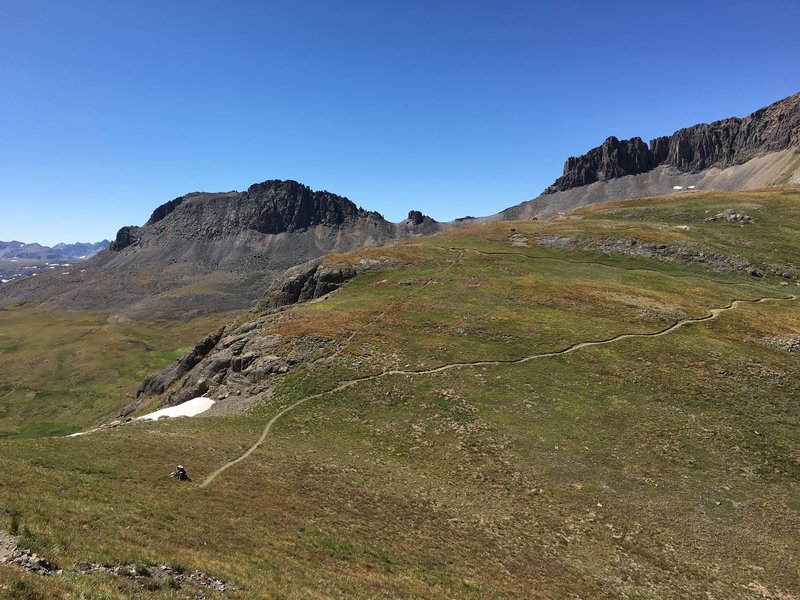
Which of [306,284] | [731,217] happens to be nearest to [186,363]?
[306,284]

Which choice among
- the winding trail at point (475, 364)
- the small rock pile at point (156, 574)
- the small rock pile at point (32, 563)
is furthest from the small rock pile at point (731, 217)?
the small rock pile at point (32, 563)

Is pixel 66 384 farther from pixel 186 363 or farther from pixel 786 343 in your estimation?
pixel 786 343

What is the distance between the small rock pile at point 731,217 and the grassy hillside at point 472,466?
170 ft

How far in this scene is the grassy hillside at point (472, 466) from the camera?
21.3m

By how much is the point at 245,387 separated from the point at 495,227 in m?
88.5

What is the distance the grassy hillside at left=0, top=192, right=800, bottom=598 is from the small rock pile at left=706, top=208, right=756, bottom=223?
170ft

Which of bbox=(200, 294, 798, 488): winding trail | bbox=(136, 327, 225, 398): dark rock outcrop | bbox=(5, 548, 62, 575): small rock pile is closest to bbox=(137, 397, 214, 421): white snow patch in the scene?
bbox=(200, 294, 798, 488): winding trail

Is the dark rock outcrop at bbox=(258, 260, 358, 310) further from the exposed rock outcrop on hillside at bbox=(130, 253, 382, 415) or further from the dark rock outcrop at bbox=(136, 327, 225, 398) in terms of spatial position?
the dark rock outcrop at bbox=(136, 327, 225, 398)

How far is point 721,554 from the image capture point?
90.8 feet

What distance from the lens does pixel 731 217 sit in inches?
4513

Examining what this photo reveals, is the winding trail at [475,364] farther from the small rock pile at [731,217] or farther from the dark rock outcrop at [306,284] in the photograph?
the small rock pile at [731,217]

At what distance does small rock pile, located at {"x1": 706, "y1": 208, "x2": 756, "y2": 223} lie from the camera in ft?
370

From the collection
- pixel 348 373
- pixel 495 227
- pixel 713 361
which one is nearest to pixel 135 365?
pixel 495 227

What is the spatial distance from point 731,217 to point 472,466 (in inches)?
4556
